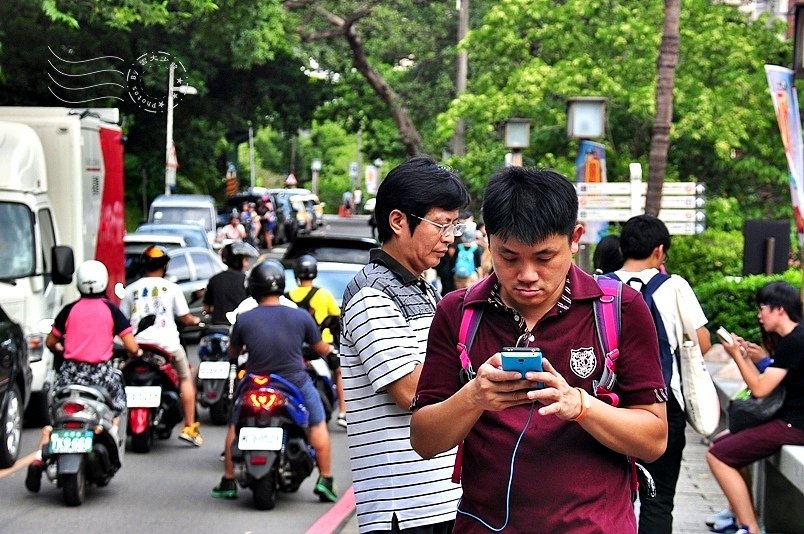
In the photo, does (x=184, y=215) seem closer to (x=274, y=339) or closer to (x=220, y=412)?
(x=220, y=412)

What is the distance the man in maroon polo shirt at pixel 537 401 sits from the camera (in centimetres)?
318

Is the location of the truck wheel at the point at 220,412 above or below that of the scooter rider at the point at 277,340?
below

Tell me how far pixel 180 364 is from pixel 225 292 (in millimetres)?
1478

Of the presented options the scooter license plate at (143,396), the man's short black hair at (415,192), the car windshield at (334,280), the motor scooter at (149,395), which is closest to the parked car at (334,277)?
the car windshield at (334,280)

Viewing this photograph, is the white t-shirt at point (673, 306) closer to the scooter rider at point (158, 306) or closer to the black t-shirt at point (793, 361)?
the black t-shirt at point (793, 361)

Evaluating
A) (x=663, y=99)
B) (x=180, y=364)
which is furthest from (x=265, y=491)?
(x=663, y=99)

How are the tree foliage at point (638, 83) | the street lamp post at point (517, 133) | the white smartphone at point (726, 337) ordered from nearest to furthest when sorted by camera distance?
the white smartphone at point (726, 337) < the street lamp post at point (517, 133) < the tree foliage at point (638, 83)

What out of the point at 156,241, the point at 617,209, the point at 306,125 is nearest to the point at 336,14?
the point at 306,125

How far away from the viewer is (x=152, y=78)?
1010 centimetres

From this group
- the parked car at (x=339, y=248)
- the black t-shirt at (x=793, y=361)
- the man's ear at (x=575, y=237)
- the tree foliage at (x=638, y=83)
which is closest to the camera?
the man's ear at (x=575, y=237)

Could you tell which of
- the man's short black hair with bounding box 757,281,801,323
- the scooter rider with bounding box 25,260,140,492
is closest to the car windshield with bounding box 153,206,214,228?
the scooter rider with bounding box 25,260,140,492

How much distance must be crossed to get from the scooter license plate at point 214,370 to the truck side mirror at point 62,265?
1.40 m

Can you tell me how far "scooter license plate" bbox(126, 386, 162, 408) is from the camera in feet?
36.0

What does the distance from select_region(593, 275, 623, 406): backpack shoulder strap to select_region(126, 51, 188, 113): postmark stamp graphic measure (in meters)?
6.22
